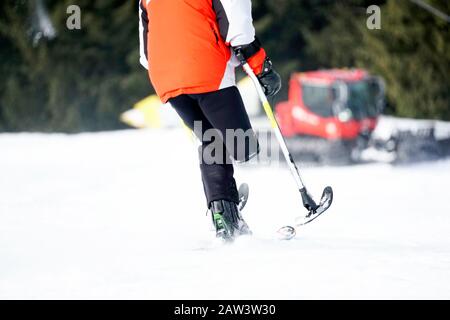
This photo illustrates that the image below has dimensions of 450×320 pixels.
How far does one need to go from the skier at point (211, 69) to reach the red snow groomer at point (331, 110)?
7301 mm

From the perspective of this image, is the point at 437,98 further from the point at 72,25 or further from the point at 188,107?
the point at 188,107

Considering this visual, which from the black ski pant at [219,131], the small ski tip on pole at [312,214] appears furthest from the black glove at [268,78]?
the small ski tip on pole at [312,214]

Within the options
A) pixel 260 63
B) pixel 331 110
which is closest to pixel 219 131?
pixel 260 63

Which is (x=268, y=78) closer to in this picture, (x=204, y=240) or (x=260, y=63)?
(x=260, y=63)

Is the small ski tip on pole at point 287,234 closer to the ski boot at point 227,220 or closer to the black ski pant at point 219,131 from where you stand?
the ski boot at point 227,220

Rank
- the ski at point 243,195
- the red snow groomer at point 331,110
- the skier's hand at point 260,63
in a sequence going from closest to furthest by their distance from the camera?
1. the skier's hand at point 260,63
2. the ski at point 243,195
3. the red snow groomer at point 331,110

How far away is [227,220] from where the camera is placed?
3.81 meters

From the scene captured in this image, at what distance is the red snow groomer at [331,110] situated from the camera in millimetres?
11398

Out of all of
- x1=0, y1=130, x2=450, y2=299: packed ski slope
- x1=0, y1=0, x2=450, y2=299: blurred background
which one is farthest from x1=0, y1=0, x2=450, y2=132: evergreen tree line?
x1=0, y1=130, x2=450, y2=299: packed ski slope

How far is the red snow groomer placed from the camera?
11398 millimetres

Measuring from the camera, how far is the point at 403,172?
8.62m

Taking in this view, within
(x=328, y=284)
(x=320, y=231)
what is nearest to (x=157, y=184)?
(x=320, y=231)

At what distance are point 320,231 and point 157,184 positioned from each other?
3.34 m

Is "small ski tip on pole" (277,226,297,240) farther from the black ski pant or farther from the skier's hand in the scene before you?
the skier's hand
